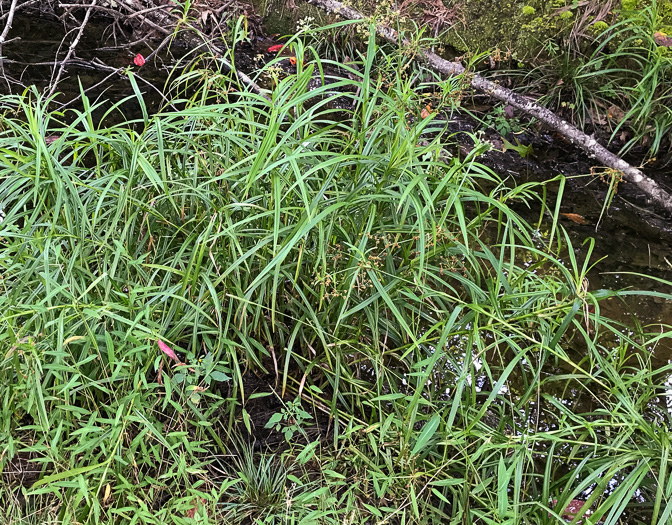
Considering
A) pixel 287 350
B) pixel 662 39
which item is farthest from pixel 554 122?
pixel 287 350

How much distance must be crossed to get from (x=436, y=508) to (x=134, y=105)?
3210 mm

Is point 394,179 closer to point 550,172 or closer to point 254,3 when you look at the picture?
point 550,172

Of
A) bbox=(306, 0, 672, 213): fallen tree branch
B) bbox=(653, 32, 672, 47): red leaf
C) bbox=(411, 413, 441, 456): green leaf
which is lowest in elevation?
bbox=(306, 0, 672, 213): fallen tree branch

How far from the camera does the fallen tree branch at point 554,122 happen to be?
3.00 metres

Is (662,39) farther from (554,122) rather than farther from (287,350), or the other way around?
(287,350)

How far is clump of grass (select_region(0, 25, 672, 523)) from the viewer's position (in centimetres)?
139

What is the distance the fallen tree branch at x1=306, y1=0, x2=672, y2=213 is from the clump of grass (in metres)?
1.51

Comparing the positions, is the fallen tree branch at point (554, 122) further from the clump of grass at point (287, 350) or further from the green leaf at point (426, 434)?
the green leaf at point (426, 434)

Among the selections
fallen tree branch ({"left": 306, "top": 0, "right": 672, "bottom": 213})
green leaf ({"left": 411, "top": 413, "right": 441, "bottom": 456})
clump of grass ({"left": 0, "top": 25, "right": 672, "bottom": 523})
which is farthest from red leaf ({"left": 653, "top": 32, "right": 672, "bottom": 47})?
green leaf ({"left": 411, "top": 413, "right": 441, "bottom": 456})

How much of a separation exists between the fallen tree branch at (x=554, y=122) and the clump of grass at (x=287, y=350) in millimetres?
1507

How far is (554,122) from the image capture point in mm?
3398

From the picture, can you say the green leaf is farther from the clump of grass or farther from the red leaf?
the red leaf

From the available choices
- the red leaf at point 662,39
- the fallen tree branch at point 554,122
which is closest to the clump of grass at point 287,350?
the fallen tree branch at point 554,122

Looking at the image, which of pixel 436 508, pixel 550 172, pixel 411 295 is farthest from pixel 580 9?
pixel 436 508
